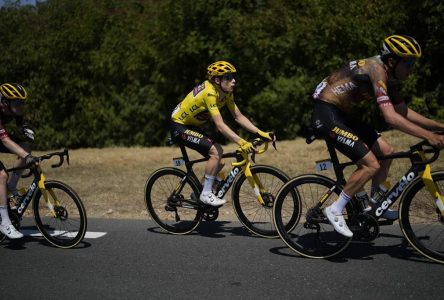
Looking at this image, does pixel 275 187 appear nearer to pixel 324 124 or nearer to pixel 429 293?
pixel 324 124

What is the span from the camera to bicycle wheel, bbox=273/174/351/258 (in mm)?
5281

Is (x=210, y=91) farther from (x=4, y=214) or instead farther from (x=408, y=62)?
(x=4, y=214)

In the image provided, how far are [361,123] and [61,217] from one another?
137 inches

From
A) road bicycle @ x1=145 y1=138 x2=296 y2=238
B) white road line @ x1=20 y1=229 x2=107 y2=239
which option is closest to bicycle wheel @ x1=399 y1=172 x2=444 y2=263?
road bicycle @ x1=145 y1=138 x2=296 y2=238

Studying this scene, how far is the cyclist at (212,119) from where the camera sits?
6.05 meters

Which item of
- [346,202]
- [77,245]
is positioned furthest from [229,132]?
[77,245]

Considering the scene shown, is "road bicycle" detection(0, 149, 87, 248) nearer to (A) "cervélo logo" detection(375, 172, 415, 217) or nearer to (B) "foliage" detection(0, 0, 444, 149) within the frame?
(A) "cervélo logo" detection(375, 172, 415, 217)

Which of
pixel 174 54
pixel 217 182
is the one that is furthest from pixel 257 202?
pixel 174 54

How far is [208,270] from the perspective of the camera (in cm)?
507

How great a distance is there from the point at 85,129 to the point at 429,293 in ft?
40.1

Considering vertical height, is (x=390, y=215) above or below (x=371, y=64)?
below

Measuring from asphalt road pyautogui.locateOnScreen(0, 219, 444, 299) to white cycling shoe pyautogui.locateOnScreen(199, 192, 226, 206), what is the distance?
16.0 inches

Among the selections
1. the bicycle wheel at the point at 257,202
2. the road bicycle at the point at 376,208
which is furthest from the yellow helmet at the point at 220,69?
the road bicycle at the point at 376,208

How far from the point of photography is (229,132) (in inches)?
238
